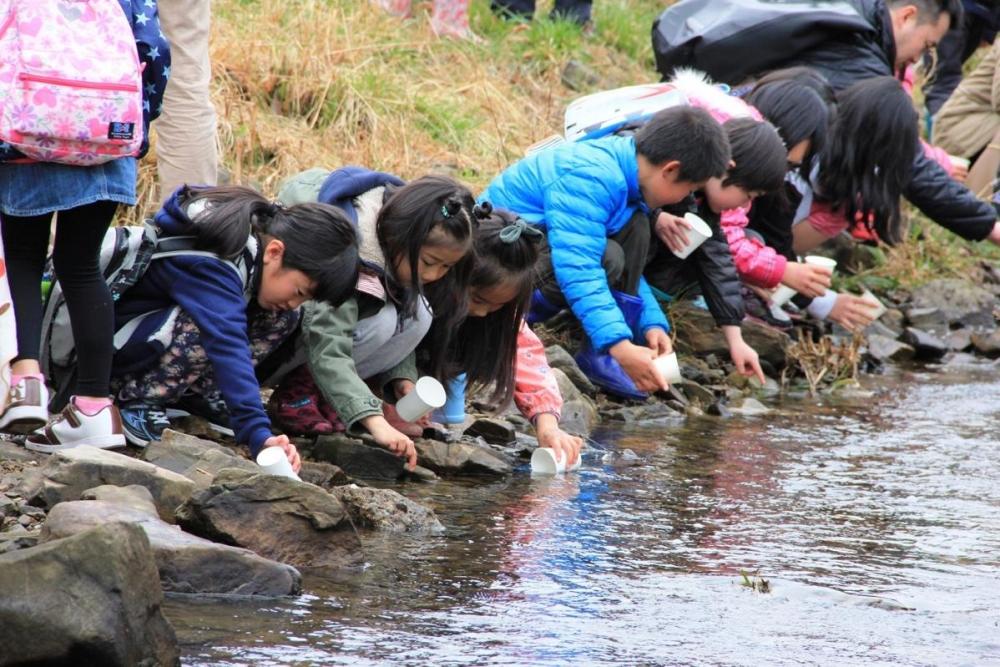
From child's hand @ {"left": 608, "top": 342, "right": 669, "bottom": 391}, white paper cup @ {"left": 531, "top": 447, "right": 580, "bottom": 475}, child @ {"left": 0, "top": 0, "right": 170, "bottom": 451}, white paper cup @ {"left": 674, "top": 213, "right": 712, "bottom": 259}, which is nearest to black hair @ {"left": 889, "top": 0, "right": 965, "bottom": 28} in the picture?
white paper cup @ {"left": 674, "top": 213, "right": 712, "bottom": 259}

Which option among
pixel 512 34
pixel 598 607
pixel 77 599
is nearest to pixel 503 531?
pixel 598 607

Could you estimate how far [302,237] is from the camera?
346cm

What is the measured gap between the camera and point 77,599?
81.1 inches

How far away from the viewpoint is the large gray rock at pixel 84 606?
203 cm

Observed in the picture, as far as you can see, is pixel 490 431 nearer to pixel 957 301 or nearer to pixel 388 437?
pixel 388 437

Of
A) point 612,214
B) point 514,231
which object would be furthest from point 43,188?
point 612,214

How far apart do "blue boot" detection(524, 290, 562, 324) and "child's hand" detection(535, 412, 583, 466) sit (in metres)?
0.93

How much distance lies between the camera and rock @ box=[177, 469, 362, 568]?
276 cm

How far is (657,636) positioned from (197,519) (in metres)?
0.90

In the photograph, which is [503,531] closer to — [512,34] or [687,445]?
[687,445]

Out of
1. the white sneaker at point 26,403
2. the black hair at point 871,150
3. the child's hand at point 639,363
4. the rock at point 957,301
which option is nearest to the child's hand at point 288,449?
the white sneaker at point 26,403

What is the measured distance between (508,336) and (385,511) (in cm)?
101

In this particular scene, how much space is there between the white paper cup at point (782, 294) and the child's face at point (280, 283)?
270cm

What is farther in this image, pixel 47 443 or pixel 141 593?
pixel 47 443
